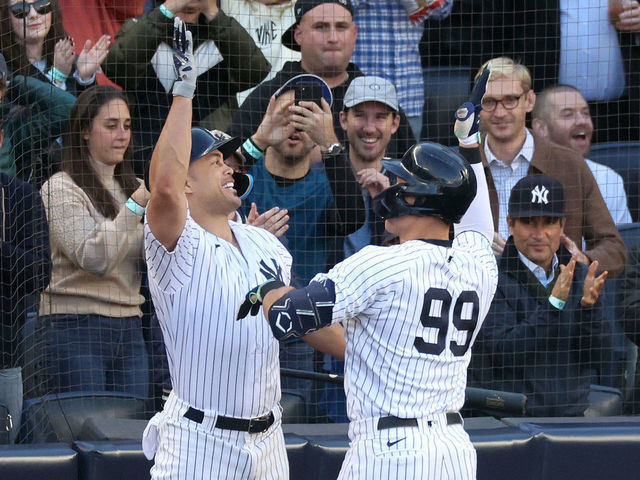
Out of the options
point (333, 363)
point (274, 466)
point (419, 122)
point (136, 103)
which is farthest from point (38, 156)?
point (274, 466)

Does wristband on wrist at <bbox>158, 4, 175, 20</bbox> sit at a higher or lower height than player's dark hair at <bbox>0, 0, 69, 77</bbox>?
higher

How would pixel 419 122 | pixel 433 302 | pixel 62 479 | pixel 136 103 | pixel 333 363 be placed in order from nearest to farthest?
pixel 433 302
pixel 62 479
pixel 333 363
pixel 136 103
pixel 419 122

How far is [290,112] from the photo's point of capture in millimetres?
4969

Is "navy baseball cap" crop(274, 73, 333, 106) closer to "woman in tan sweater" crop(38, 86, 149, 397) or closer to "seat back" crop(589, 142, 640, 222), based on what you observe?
"woman in tan sweater" crop(38, 86, 149, 397)

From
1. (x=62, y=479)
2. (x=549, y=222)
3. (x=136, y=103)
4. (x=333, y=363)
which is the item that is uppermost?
(x=136, y=103)

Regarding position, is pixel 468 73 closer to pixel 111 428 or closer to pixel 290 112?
pixel 290 112

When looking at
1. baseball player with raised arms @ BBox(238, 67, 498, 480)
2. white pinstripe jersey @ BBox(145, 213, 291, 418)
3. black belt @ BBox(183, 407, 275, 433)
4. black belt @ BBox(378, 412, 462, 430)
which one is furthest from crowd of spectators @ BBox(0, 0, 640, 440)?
black belt @ BBox(378, 412, 462, 430)

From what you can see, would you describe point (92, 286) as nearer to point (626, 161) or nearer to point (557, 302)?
point (557, 302)

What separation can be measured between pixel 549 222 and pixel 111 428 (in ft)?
7.71

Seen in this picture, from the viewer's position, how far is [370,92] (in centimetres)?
518

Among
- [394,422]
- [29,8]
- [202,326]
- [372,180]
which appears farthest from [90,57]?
[394,422]

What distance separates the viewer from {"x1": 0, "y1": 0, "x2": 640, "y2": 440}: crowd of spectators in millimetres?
4527

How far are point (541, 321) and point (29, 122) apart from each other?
2.63 m

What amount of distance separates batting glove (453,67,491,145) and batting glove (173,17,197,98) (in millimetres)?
809
